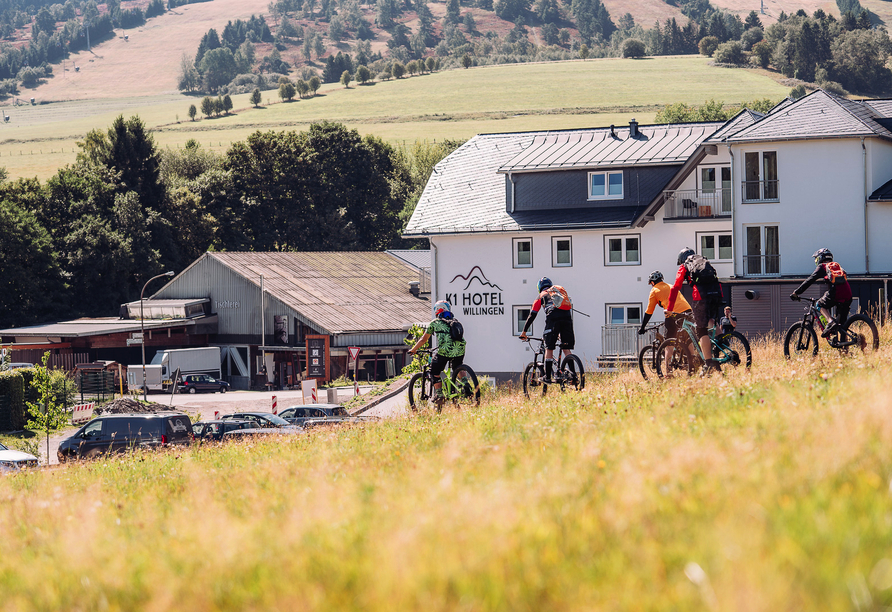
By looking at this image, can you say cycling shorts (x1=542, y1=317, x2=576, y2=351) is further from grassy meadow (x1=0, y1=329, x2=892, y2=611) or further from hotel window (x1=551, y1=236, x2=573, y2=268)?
hotel window (x1=551, y1=236, x2=573, y2=268)

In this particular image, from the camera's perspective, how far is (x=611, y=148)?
44219 millimetres

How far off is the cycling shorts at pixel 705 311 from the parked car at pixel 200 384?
49.2 metres

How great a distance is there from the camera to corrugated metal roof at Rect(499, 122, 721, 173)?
42.8 m

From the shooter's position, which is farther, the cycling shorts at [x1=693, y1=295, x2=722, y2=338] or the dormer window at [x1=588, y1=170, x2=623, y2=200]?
the dormer window at [x1=588, y1=170, x2=623, y2=200]

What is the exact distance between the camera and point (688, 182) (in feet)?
138

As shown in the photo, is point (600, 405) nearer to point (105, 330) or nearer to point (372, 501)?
point (372, 501)

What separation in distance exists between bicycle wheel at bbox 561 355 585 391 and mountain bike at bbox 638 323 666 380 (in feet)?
3.44

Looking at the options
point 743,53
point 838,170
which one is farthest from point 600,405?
point 743,53

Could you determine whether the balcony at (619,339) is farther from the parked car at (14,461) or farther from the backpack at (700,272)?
the backpack at (700,272)

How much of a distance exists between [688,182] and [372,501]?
36.9 m

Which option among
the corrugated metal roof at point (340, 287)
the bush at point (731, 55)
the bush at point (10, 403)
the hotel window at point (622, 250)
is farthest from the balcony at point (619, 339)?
the bush at point (731, 55)

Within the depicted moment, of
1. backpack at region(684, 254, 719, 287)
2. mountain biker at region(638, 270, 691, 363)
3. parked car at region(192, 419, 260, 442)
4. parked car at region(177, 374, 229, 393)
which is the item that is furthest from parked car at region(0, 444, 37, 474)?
parked car at region(177, 374, 229, 393)

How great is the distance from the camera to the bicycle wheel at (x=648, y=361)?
53.6 feet

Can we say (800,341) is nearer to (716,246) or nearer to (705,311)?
(705,311)
